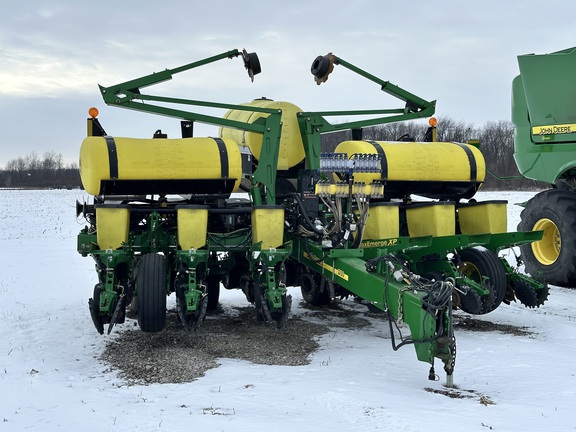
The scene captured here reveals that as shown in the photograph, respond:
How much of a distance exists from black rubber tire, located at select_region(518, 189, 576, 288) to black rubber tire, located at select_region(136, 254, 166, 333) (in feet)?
18.5

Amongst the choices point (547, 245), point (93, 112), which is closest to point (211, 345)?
point (93, 112)

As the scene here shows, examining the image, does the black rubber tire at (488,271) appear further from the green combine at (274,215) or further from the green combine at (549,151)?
the green combine at (549,151)

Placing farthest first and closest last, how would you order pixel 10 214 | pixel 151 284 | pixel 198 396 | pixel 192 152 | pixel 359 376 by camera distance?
pixel 10 214, pixel 192 152, pixel 151 284, pixel 359 376, pixel 198 396

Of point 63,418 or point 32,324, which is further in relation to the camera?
point 32,324

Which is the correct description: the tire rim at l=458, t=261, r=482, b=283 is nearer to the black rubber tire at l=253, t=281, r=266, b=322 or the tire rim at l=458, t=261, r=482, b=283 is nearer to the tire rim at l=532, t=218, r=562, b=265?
the black rubber tire at l=253, t=281, r=266, b=322

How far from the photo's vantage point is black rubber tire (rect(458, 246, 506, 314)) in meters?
7.73

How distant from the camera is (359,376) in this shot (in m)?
5.79

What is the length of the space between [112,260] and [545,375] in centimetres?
434

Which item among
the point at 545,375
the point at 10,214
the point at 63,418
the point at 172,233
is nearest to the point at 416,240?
the point at 545,375

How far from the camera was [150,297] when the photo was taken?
6742 millimetres

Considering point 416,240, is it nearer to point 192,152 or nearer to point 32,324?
point 192,152

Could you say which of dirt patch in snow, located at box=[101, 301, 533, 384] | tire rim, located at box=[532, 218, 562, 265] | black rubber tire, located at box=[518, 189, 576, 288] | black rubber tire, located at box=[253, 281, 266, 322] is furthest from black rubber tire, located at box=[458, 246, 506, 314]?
tire rim, located at box=[532, 218, 562, 265]

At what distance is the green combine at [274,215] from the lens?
700 cm

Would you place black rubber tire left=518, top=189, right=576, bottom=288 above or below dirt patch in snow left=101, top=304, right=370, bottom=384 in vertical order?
above
